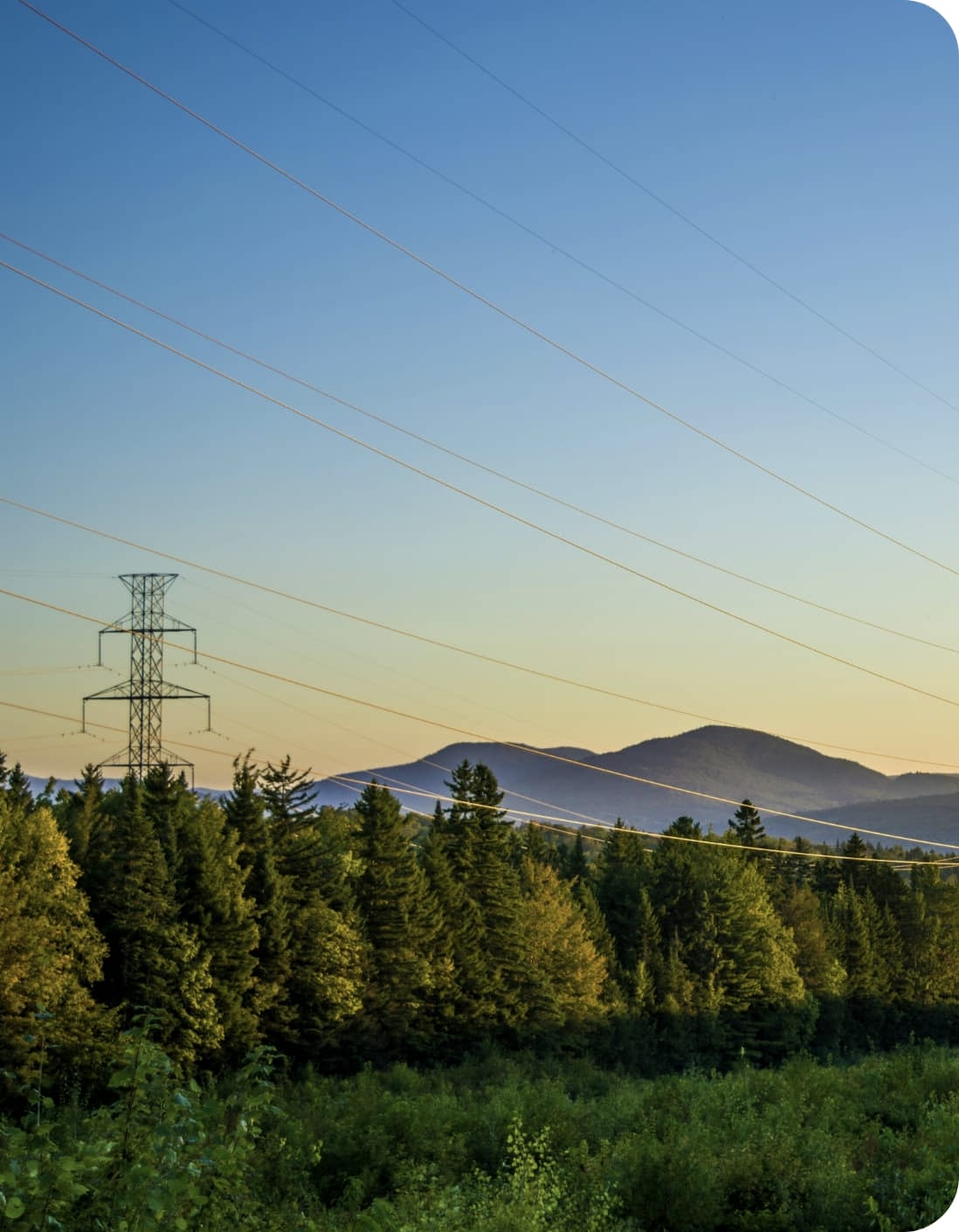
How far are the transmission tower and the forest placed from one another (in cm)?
335

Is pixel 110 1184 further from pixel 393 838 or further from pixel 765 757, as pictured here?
pixel 765 757

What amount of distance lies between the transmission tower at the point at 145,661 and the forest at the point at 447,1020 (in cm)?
335

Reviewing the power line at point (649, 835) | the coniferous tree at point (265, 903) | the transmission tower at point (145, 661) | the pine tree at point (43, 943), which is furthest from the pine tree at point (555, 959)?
the transmission tower at point (145, 661)

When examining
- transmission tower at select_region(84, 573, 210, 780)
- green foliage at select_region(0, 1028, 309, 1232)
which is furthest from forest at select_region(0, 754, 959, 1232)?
transmission tower at select_region(84, 573, 210, 780)

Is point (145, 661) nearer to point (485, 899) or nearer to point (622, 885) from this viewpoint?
point (485, 899)

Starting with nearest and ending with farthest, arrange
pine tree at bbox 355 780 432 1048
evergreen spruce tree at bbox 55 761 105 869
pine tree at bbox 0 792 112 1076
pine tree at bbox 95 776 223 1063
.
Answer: pine tree at bbox 0 792 112 1076
pine tree at bbox 95 776 223 1063
evergreen spruce tree at bbox 55 761 105 869
pine tree at bbox 355 780 432 1048

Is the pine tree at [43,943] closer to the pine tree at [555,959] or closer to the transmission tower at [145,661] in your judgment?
the transmission tower at [145,661]

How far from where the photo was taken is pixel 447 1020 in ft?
129

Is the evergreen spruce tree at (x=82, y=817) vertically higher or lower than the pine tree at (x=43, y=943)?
higher

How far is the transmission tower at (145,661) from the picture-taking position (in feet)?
41.8

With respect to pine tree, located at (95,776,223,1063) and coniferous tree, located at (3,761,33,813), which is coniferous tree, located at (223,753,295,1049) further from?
coniferous tree, located at (3,761,33,813)

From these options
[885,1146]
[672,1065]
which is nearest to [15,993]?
[885,1146]

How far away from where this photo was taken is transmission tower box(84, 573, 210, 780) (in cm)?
1274

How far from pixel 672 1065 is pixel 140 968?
24.2 metres
